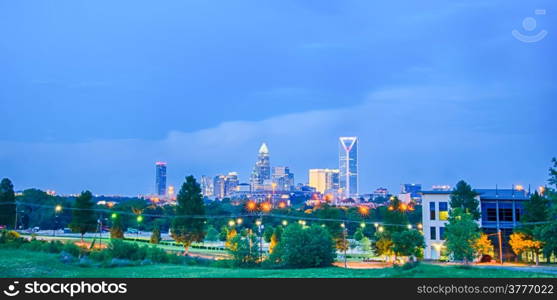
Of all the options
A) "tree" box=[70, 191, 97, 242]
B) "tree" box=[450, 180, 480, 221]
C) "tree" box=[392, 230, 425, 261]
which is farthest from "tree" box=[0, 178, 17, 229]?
"tree" box=[450, 180, 480, 221]

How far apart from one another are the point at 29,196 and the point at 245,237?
213 feet

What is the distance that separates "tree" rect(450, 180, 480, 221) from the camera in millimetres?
48281

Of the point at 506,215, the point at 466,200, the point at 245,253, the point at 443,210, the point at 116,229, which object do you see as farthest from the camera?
the point at 116,229

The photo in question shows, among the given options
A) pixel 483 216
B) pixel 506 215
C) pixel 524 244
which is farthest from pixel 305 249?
pixel 506 215

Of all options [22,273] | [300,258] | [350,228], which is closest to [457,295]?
[300,258]

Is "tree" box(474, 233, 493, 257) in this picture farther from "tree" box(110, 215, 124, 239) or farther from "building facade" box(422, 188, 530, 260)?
"tree" box(110, 215, 124, 239)

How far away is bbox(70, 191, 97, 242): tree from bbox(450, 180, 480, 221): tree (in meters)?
36.3

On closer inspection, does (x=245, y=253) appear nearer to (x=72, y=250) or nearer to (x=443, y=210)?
(x=72, y=250)

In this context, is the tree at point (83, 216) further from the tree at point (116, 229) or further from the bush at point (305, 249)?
the bush at point (305, 249)

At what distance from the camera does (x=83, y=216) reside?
50.4 m

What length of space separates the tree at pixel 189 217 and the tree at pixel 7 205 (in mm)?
17557

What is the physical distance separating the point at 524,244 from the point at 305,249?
21.6m

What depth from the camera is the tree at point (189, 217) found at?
4659 centimetres

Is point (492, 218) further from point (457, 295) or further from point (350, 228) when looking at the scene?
point (457, 295)
